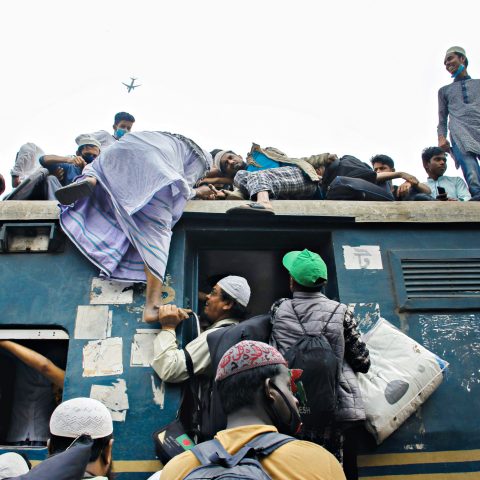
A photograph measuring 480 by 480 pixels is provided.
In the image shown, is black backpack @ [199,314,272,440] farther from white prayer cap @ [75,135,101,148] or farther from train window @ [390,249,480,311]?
white prayer cap @ [75,135,101,148]

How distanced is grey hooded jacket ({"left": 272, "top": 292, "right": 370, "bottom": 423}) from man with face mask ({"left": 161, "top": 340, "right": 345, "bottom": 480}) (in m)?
0.95

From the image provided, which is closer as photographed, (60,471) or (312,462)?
(312,462)

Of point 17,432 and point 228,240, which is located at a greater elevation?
point 228,240

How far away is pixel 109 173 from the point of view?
177 inches

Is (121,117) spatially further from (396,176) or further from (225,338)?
(225,338)

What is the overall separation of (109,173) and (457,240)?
317cm

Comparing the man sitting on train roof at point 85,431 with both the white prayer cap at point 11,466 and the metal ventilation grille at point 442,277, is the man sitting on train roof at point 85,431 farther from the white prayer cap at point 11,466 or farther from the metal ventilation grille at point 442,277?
the metal ventilation grille at point 442,277

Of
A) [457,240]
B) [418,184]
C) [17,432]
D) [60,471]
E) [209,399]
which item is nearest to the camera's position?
[60,471]

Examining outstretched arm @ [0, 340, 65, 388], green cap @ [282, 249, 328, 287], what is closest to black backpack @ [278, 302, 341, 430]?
green cap @ [282, 249, 328, 287]

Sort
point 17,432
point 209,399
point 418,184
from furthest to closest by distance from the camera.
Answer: point 418,184
point 17,432
point 209,399

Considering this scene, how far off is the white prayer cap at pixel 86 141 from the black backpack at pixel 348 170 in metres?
2.65

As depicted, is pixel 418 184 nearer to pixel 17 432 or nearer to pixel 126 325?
pixel 126 325

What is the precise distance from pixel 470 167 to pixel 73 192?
4339 millimetres

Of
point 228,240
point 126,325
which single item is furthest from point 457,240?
point 126,325
